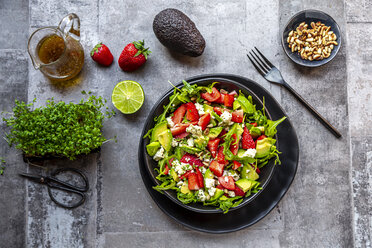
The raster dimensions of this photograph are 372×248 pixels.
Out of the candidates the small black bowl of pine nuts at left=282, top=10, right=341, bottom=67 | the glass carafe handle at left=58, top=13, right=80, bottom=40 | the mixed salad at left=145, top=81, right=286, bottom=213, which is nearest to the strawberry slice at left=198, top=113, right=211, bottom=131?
the mixed salad at left=145, top=81, right=286, bottom=213

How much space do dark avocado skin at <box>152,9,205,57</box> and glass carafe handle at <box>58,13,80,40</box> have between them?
486mm

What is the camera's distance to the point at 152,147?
2.03m

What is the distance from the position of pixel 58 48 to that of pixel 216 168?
120 centimetres

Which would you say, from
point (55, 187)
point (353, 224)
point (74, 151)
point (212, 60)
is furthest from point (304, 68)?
point (55, 187)

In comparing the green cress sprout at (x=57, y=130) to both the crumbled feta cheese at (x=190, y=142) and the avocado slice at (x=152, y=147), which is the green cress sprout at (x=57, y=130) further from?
the crumbled feta cheese at (x=190, y=142)

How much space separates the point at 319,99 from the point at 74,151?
5.29 ft

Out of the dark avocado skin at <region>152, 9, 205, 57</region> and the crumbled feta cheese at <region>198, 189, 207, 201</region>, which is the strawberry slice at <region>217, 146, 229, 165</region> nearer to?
the crumbled feta cheese at <region>198, 189, 207, 201</region>

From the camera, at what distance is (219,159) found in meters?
2.01

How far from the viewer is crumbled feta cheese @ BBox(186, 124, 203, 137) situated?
1.97 metres

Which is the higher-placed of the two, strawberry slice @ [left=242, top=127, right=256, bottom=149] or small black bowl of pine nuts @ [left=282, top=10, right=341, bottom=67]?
small black bowl of pine nuts @ [left=282, top=10, right=341, bottom=67]

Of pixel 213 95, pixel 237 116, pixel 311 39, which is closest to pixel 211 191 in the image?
pixel 237 116

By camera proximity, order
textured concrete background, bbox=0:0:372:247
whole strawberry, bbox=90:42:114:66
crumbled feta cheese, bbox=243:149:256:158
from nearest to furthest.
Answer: crumbled feta cheese, bbox=243:149:256:158, whole strawberry, bbox=90:42:114:66, textured concrete background, bbox=0:0:372:247

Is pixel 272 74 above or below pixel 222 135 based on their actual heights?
above

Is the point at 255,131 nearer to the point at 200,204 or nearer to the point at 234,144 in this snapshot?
the point at 234,144
